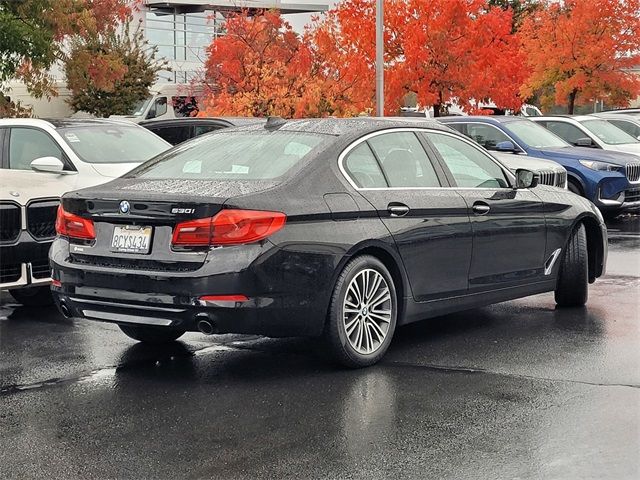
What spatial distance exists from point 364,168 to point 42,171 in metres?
3.78

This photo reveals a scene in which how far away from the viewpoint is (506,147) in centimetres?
1616

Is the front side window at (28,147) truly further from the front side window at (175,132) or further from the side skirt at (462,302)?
the front side window at (175,132)

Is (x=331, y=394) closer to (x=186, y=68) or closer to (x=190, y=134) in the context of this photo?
(x=190, y=134)

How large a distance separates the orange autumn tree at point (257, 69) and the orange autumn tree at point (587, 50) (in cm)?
916

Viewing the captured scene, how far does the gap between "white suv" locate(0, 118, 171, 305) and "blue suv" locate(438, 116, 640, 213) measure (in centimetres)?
693

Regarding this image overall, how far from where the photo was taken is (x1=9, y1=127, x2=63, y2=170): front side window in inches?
406

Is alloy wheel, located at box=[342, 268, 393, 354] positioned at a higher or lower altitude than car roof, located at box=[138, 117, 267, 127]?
lower

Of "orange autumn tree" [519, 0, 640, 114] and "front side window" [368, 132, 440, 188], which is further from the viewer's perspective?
"orange autumn tree" [519, 0, 640, 114]

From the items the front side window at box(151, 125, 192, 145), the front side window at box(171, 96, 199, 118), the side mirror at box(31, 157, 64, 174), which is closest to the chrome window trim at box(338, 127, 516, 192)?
the side mirror at box(31, 157, 64, 174)

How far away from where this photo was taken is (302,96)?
73.7ft

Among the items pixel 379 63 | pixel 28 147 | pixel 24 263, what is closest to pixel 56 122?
pixel 28 147

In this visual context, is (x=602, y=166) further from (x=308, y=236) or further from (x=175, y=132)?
(x=308, y=236)

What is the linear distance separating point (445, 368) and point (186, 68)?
4182 cm

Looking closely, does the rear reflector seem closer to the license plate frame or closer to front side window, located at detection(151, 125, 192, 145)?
the license plate frame
